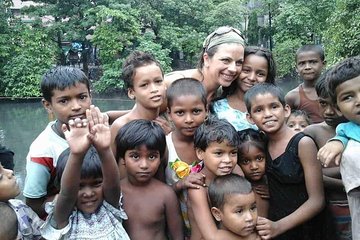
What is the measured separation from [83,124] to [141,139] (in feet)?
1.39

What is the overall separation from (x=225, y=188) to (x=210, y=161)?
6.4 inches

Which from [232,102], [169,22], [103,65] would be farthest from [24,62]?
[232,102]

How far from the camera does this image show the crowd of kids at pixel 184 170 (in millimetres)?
1781

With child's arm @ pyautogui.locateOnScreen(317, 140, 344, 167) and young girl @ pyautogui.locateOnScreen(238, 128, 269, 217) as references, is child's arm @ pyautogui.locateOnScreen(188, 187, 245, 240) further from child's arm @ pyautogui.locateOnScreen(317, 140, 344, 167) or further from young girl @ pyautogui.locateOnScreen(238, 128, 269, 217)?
child's arm @ pyautogui.locateOnScreen(317, 140, 344, 167)

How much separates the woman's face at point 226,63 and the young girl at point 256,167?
0.43 m

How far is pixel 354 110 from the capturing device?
167 centimetres

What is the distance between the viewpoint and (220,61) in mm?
2455

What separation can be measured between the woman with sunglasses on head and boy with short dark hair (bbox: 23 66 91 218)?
62 cm

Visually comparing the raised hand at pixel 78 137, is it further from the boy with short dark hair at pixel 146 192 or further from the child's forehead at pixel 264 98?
the child's forehead at pixel 264 98

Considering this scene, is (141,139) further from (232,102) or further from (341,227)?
(341,227)

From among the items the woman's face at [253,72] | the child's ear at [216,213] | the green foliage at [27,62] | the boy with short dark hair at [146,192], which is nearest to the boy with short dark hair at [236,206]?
the child's ear at [216,213]

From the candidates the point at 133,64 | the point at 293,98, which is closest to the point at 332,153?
the point at 133,64

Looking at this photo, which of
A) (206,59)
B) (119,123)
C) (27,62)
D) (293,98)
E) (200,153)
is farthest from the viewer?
(27,62)

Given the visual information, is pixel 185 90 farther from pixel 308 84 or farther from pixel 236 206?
pixel 308 84
